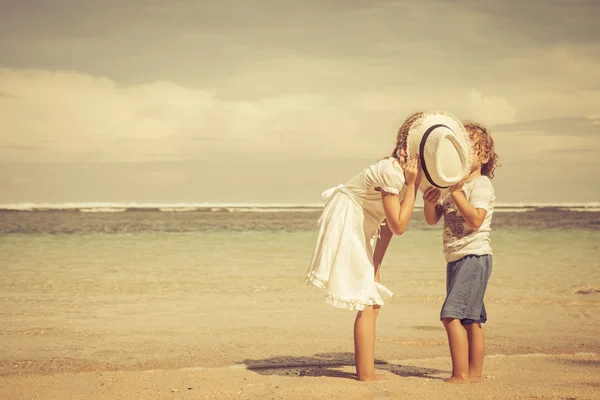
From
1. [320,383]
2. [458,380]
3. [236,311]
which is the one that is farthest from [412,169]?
[236,311]

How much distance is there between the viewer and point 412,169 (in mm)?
4312

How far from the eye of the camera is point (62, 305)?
898cm

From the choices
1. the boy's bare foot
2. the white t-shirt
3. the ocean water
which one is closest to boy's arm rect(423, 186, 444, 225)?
the white t-shirt

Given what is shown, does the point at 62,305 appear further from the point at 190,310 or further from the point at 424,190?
the point at 424,190

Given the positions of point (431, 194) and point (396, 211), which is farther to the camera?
point (431, 194)

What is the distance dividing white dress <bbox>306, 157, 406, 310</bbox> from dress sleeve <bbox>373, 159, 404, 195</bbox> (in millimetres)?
31

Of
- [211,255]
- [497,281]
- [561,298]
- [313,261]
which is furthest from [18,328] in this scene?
[211,255]

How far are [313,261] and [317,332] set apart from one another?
2413 millimetres

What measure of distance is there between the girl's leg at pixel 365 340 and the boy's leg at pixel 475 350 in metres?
0.65

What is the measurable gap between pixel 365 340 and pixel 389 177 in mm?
1073

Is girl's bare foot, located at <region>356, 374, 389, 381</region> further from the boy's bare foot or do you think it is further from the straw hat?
the straw hat

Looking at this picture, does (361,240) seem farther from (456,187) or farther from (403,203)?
(456,187)

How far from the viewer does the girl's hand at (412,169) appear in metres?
4.31

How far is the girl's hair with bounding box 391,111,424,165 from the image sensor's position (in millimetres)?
4402
